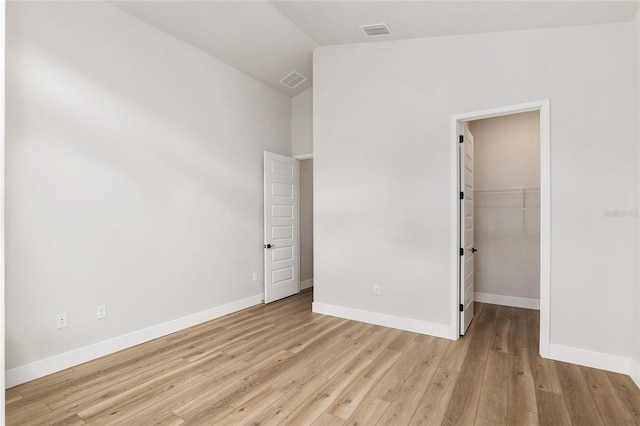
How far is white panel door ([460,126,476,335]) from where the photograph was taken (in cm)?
359

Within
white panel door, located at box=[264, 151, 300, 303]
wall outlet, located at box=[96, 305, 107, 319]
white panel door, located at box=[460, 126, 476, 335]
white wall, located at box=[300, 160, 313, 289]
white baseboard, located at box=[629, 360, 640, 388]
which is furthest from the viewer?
white wall, located at box=[300, 160, 313, 289]

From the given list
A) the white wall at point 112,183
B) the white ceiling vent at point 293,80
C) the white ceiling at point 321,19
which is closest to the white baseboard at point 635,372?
the white ceiling at point 321,19

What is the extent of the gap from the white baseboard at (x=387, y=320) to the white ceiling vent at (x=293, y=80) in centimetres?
331

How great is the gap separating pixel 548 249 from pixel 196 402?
10.5 ft

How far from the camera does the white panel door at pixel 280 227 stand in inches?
196

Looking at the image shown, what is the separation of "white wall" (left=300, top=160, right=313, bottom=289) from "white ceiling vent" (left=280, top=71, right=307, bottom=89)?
141 cm

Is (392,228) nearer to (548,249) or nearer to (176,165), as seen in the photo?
(548,249)

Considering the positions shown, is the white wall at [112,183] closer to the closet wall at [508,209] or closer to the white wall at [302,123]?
the white wall at [302,123]

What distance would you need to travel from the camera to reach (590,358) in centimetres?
289

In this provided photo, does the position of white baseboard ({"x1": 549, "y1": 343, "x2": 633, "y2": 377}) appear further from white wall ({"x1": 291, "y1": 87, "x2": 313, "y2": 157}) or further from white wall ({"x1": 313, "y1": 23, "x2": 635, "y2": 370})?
white wall ({"x1": 291, "y1": 87, "x2": 313, "y2": 157})

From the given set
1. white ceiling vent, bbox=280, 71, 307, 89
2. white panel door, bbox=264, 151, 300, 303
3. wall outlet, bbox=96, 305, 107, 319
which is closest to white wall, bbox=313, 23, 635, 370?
white ceiling vent, bbox=280, 71, 307, 89

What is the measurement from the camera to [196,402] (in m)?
2.37

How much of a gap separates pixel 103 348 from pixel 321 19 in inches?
157

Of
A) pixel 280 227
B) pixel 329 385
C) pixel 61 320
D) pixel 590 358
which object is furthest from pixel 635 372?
pixel 61 320
